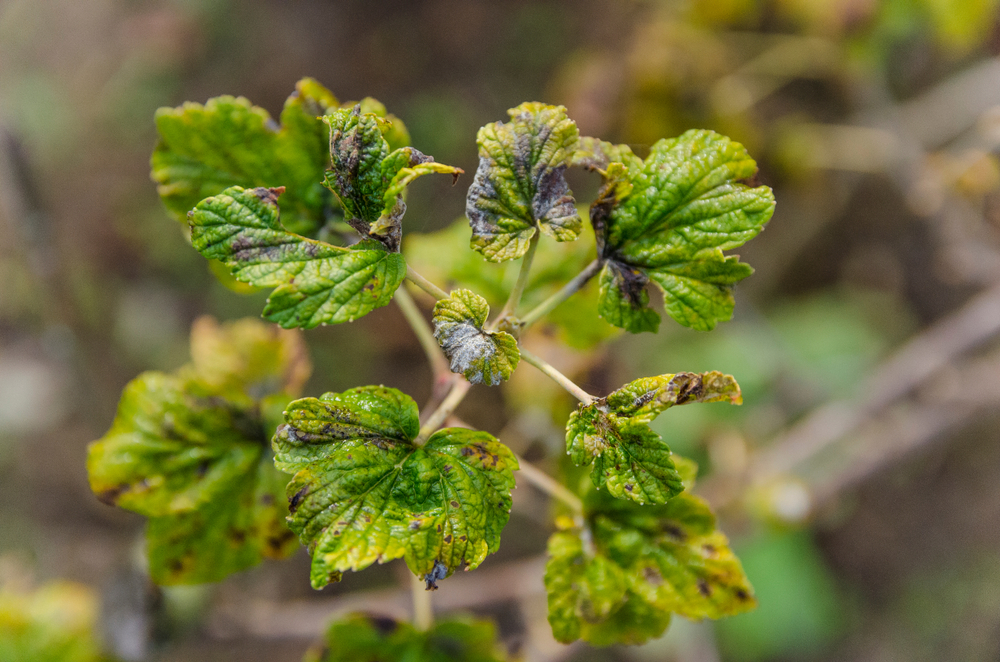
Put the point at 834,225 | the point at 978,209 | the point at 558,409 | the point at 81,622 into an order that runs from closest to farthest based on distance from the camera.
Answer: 1. the point at 558,409
2. the point at 81,622
3. the point at 978,209
4. the point at 834,225

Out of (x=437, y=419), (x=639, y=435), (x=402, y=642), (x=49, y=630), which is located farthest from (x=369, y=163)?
(x=49, y=630)

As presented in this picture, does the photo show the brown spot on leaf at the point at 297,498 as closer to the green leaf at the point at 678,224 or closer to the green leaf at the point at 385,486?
the green leaf at the point at 385,486

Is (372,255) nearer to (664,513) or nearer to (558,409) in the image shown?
(664,513)

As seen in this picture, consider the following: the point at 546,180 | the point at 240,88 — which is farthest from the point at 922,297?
the point at 240,88

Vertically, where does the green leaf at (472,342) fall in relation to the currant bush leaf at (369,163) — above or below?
below

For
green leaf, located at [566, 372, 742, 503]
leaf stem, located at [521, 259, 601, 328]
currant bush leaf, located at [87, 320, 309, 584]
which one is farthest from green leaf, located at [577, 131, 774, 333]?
currant bush leaf, located at [87, 320, 309, 584]

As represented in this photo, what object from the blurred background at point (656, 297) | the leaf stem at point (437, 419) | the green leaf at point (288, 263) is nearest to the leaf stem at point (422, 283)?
the green leaf at point (288, 263)
